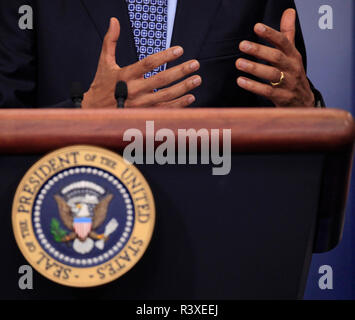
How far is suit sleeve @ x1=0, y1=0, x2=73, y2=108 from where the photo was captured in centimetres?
117

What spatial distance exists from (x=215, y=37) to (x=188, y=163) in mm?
720

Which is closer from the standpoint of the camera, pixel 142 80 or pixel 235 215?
pixel 235 215

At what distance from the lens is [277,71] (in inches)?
34.5

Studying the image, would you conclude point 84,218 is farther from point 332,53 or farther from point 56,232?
point 332,53

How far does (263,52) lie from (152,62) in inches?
6.4

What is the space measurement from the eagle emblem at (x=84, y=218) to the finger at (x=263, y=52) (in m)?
0.37

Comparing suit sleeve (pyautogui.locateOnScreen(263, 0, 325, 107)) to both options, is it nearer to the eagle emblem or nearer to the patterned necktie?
the patterned necktie

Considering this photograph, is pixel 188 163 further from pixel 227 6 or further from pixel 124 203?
pixel 227 6

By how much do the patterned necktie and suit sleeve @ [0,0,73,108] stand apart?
22 cm

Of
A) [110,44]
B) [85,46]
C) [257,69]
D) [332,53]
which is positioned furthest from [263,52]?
[332,53]

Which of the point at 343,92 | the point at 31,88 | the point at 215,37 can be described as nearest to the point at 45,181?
the point at 31,88

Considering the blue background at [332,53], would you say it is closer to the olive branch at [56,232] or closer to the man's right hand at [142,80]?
the man's right hand at [142,80]

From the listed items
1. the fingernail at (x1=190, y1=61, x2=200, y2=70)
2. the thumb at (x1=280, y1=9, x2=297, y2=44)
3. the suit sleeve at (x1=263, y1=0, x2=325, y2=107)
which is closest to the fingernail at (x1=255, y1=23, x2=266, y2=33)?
the fingernail at (x1=190, y1=61, x2=200, y2=70)

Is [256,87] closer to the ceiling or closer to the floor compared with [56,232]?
closer to the ceiling
